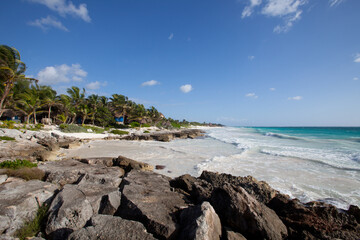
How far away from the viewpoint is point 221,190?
386 cm

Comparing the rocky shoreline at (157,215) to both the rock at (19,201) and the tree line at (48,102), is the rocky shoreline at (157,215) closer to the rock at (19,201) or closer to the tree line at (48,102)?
the rock at (19,201)

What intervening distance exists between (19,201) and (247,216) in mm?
4985

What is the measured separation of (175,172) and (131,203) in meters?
5.29

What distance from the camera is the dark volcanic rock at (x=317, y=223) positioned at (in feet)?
10.8

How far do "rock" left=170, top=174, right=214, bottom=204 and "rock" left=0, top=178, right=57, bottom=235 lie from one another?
375 cm

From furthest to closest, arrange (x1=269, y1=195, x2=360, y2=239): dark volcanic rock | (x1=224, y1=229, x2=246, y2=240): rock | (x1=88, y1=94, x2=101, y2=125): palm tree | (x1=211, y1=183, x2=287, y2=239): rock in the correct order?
(x1=88, y1=94, x2=101, y2=125): palm tree
(x1=269, y1=195, x2=360, y2=239): dark volcanic rock
(x1=211, y1=183, x2=287, y2=239): rock
(x1=224, y1=229, x2=246, y2=240): rock

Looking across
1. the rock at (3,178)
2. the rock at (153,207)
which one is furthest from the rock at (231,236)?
the rock at (3,178)

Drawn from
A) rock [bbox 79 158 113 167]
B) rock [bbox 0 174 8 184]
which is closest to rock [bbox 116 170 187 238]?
rock [bbox 79 158 113 167]

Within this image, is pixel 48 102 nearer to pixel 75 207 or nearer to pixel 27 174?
pixel 27 174

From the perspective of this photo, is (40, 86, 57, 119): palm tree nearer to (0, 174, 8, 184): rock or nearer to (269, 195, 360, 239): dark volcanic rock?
(0, 174, 8, 184): rock

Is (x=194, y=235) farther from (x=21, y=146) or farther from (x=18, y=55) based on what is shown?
(x=18, y=55)

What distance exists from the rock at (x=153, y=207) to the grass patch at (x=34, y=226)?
1561 millimetres

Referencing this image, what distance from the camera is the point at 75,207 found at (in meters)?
3.29

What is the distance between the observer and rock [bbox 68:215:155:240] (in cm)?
262
